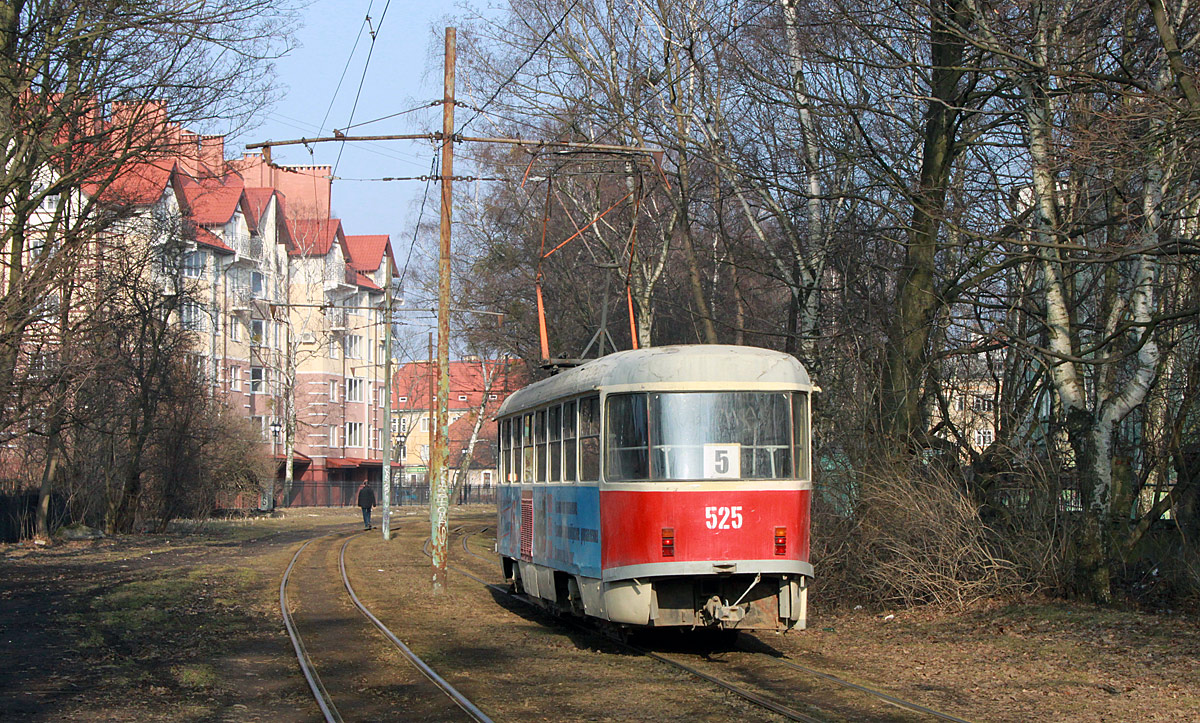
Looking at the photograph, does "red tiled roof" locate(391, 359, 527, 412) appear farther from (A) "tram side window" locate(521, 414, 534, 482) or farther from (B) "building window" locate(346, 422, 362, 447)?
(A) "tram side window" locate(521, 414, 534, 482)

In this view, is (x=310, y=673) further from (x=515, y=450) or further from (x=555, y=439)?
(x=515, y=450)

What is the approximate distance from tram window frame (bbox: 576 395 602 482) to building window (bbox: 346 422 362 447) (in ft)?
213

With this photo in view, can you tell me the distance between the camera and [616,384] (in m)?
11.5

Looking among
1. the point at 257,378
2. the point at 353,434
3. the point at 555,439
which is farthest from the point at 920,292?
the point at 353,434

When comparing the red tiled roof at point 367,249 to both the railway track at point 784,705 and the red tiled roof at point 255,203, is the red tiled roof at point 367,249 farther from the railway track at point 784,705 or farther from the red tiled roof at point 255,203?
the railway track at point 784,705

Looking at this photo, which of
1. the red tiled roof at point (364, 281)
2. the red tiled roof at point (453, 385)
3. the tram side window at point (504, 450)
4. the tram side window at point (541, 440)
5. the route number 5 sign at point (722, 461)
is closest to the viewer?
the route number 5 sign at point (722, 461)

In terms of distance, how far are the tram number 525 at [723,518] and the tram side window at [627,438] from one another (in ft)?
2.23

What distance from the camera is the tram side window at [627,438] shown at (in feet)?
37.2

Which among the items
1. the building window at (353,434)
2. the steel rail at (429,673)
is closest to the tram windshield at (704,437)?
the steel rail at (429,673)

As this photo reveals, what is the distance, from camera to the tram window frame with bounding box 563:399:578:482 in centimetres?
1272

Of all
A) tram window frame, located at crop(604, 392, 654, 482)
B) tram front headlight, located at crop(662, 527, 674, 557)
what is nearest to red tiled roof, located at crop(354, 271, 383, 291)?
tram window frame, located at crop(604, 392, 654, 482)

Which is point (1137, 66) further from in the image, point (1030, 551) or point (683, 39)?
point (683, 39)

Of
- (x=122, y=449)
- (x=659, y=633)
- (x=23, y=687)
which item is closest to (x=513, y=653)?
(x=659, y=633)

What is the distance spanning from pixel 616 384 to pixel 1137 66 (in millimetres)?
7191
